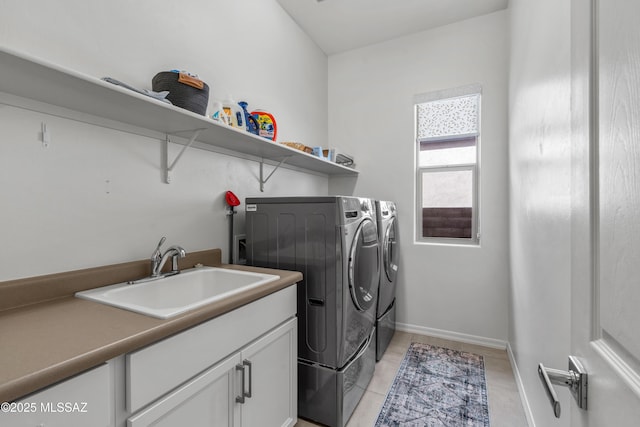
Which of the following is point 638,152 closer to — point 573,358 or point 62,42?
point 573,358

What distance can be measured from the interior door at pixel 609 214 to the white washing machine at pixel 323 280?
112 centimetres

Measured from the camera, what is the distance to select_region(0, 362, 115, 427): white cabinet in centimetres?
57

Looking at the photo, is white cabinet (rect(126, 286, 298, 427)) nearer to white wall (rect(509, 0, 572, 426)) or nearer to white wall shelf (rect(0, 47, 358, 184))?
white wall shelf (rect(0, 47, 358, 184))

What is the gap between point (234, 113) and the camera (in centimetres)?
171

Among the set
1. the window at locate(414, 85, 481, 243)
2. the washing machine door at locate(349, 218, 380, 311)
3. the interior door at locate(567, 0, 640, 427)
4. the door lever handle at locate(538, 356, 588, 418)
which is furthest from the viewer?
the window at locate(414, 85, 481, 243)

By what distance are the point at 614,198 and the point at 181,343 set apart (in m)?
1.07

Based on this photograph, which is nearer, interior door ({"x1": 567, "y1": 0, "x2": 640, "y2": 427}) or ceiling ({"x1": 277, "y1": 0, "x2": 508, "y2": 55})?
interior door ({"x1": 567, "y1": 0, "x2": 640, "y2": 427})

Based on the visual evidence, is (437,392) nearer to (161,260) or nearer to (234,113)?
(161,260)

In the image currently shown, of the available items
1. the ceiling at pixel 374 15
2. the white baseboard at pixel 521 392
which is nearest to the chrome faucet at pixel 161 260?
the white baseboard at pixel 521 392

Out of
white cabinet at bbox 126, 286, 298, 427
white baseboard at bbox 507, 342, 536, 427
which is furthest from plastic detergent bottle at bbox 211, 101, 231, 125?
white baseboard at bbox 507, 342, 536, 427

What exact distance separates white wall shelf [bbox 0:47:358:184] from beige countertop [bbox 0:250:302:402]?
2.16 feet

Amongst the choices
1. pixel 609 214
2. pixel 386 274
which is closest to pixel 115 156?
pixel 609 214

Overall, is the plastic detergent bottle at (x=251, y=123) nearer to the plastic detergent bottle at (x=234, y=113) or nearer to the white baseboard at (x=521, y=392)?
the plastic detergent bottle at (x=234, y=113)

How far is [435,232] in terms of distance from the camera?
2979mm
